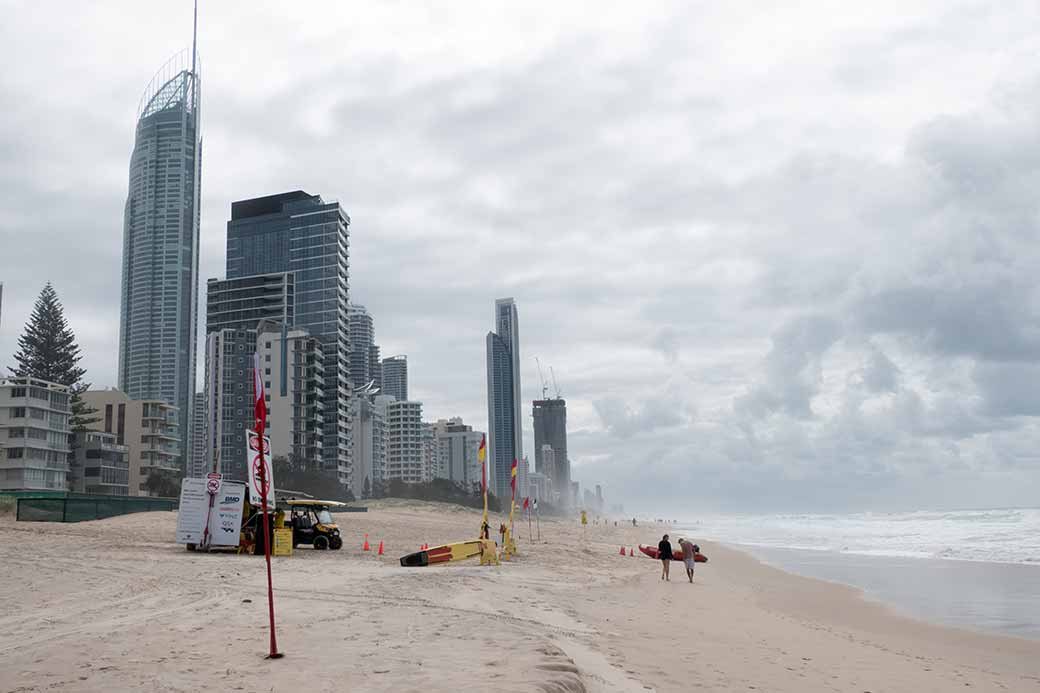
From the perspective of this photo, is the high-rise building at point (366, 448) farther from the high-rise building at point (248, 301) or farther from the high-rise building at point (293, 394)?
the high-rise building at point (293, 394)

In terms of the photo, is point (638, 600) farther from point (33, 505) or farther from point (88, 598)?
point (33, 505)

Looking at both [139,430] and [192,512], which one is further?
[139,430]

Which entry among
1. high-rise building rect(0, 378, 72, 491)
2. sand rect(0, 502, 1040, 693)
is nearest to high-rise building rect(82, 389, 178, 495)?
high-rise building rect(0, 378, 72, 491)

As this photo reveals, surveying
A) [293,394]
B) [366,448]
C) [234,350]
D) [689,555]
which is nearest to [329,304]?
[234,350]

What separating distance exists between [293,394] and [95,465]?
1685 inches

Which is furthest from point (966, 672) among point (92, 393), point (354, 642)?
point (92, 393)

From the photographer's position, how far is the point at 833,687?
10.6 metres

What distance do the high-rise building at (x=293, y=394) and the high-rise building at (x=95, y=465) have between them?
36.0 metres

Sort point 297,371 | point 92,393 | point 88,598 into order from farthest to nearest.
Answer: point 297,371 → point 92,393 → point 88,598

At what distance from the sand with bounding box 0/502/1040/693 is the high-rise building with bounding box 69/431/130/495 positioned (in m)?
68.8

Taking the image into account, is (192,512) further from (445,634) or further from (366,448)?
(366,448)

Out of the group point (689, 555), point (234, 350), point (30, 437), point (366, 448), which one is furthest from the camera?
point (366, 448)

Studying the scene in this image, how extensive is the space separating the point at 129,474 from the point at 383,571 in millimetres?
89275

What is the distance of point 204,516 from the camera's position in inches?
1127
